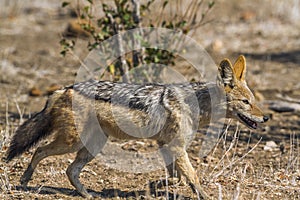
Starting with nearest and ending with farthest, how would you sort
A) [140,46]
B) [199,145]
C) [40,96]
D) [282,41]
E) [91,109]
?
1. [91,109]
2. [199,145]
3. [140,46]
4. [40,96]
5. [282,41]

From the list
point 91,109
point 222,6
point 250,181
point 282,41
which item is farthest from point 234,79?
point 222,6

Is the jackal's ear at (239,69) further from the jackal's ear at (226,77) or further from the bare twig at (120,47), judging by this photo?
the bare twig at (120,47)

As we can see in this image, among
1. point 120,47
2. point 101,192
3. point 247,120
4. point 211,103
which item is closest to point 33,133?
point 101,192

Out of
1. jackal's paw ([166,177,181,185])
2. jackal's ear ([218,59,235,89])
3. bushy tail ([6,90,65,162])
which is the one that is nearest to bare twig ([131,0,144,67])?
jackal's ear ([218,59,235,89])

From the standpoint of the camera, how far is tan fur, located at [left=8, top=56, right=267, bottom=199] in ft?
19.2

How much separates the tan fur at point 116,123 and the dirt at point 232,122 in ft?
0.95

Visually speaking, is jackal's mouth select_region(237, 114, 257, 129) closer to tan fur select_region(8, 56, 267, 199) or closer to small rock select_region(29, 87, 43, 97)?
tan fur select_region(8, 56, 267, 199)

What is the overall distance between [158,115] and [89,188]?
113cm

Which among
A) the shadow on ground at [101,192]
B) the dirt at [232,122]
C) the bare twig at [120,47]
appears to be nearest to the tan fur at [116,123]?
the shadow on ground at [101,192]

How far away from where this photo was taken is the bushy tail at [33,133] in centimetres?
588

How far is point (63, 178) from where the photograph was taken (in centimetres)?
659

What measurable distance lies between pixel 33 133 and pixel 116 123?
860 millimetres

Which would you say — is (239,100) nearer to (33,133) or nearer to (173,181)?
(173,181)

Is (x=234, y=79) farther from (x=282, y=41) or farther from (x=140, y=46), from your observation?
(x=282, y=41)
